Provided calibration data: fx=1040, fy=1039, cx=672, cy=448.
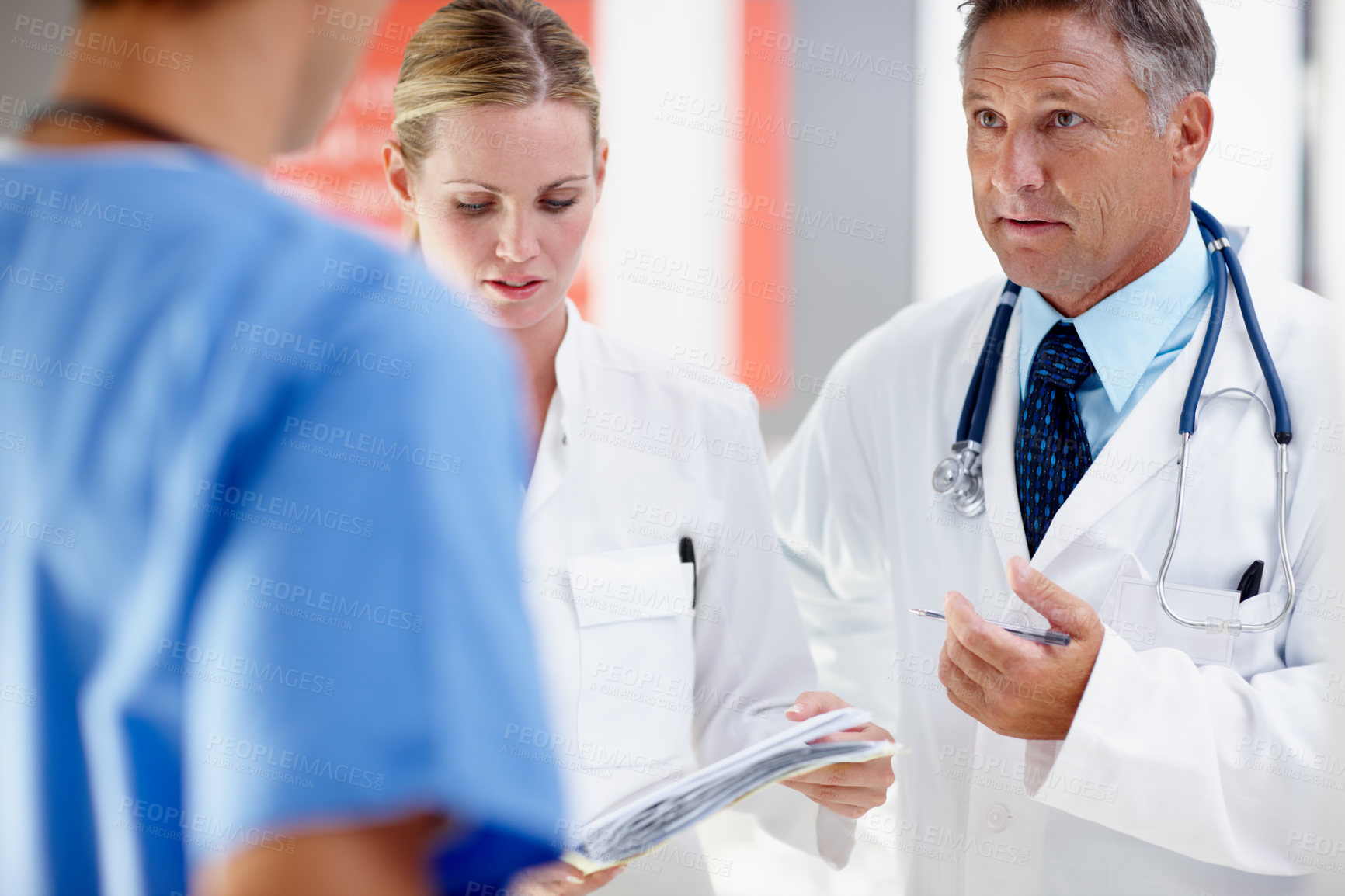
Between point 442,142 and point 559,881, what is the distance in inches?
40.7

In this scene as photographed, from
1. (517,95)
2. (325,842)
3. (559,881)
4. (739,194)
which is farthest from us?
(739,194)

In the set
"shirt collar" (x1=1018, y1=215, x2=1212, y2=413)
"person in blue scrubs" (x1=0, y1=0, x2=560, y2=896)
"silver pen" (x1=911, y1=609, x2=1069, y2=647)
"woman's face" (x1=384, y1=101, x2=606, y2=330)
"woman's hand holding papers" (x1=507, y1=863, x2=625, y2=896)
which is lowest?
"woman's hand holding papers" (x1=507, y1=863, x2=625, y2=896)

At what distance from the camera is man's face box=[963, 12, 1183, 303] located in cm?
151

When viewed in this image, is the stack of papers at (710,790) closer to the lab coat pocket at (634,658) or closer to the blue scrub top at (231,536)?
the lab coat pocket at (634,658)

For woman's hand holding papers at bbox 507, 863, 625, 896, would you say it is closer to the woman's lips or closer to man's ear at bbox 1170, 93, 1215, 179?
the woman's lips

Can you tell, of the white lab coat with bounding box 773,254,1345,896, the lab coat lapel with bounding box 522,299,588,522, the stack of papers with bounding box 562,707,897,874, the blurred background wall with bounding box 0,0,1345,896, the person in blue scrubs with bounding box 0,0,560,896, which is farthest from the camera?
the blurred background wall with bounding box 0,0,1345,896

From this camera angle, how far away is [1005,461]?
158 cm

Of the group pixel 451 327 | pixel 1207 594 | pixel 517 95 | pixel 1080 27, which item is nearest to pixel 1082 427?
pixel 1207 594

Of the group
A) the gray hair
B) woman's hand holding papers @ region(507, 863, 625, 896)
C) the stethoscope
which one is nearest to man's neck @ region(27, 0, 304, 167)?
woman's hand holding papers @ region(507, 863, 625, 896)

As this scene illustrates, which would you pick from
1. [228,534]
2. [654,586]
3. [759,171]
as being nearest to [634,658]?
[654,586]

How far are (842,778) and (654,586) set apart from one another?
1.23ft

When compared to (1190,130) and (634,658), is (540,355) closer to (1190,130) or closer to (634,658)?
(634,658)

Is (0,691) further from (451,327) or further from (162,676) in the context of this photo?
(451,327)

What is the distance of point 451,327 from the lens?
17.8 inches
